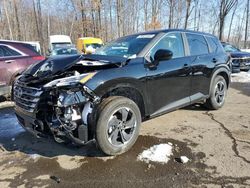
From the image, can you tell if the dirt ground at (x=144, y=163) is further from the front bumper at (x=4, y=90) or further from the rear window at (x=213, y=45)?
the front bumper at (x=4, y=90)

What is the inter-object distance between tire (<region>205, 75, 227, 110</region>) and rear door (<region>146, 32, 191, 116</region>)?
3.47 ft

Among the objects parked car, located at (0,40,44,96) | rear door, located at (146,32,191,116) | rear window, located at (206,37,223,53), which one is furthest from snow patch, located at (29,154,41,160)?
rear window, located at (206,37,223,53)

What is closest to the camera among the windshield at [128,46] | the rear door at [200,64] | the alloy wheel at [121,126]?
the alloy wheel at [121,126]

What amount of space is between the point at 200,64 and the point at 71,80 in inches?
113

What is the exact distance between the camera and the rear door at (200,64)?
4863mm

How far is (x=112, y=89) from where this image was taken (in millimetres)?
3451

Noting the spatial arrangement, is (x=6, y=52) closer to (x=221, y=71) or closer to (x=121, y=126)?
(x=121, y=126)

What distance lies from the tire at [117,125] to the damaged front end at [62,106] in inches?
5.7

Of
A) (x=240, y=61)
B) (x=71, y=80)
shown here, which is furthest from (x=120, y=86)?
(x=240, y=61)

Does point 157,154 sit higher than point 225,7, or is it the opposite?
point 225,7

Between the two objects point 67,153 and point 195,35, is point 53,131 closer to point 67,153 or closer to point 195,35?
point 67,153

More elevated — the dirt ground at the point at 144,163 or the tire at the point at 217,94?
the tire at the point at 217,94

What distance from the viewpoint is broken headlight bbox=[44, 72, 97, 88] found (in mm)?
3127

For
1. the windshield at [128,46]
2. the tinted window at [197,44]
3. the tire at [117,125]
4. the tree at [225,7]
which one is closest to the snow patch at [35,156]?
the tire at [117,125]
